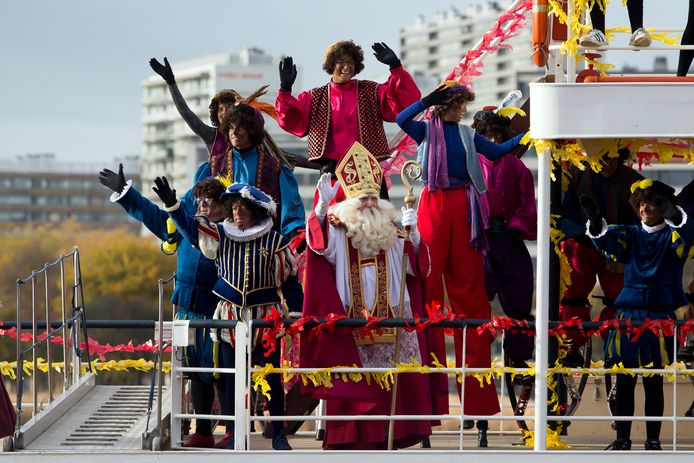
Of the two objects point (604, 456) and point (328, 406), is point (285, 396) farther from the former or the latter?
point (604, 456)

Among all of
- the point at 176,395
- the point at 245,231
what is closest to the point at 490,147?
the point at 245,231

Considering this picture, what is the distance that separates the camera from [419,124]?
1205cm

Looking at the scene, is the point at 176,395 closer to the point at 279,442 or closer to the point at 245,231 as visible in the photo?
the point at 279,442

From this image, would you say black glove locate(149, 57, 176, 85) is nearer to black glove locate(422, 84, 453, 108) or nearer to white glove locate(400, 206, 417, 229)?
black glove locate(422, 84, 453, 108)

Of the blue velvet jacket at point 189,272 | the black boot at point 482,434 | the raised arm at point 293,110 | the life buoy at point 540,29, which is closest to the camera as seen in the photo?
the life buoy at point 540,29

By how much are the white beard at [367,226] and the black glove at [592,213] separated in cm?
131

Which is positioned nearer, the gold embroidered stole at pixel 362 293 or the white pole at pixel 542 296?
the white pole at pixel 542 296

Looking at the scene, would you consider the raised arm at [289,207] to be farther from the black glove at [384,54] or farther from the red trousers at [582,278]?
the red trousers at [582,278]

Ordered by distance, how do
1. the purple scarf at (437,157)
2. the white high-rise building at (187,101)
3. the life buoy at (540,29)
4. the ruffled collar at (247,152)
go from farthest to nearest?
the white high-rise building at (187,101) < the ruffled collar at (247,152) < the purple scarf at (437,157) < the life buoy at (540,29)

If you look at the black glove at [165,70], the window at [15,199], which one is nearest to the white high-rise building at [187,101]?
the window at [15,199]

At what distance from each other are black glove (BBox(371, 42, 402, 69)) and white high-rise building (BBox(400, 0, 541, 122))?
124210mm

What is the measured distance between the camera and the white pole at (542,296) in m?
10.6

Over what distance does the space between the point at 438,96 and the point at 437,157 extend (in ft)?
2.03

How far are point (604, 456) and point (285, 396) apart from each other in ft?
8.49
